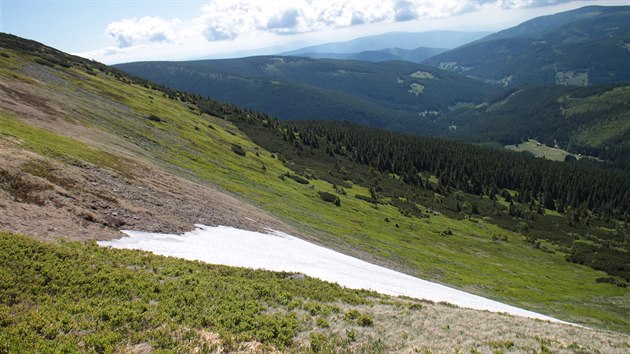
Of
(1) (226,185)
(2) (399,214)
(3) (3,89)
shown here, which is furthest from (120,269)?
(2) (399,214)

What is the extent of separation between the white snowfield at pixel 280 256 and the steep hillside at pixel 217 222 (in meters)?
2.45

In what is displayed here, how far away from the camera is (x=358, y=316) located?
70.2ft

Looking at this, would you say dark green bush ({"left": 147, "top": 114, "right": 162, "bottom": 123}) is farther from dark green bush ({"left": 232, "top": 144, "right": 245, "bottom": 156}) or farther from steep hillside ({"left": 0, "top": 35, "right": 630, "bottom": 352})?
dark green bush ({"left": 232, "top": 144, "right": 245, "bottom": 156})

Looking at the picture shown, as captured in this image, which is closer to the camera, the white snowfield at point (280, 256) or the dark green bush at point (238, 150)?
the white snowfield at point (280, 256)

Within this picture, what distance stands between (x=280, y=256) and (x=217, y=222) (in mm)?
9530

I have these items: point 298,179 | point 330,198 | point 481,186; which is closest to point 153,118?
point 298,179

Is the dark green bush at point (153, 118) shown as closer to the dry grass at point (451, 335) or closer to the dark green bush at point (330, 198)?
the dark green bush at point (330, 198)

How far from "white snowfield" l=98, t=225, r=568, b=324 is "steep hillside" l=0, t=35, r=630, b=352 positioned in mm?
2454

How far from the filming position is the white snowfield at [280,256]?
1238 inches

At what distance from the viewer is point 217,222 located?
140 ft

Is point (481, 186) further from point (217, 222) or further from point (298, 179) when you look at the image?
point (217, 222)

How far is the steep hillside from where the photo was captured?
18.0 meters

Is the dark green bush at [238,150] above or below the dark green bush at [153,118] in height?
below

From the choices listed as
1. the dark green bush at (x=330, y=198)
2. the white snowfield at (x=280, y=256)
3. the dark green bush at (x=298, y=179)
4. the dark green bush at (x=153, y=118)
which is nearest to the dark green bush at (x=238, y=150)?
the dark green bush at (x=298, y=179)
